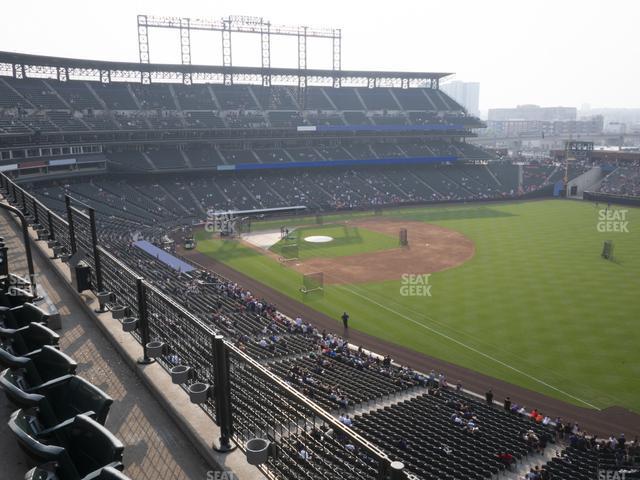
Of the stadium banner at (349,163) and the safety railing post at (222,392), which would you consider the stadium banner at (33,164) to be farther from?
the safety railing post at (222,392)

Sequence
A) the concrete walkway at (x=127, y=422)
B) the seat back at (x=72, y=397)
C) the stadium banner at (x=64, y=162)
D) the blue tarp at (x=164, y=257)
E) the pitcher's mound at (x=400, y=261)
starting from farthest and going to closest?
the stadium banner at (x=64, y=162), the pitcher's mound at (x=400, y=261), the blue tarp at (x=164, y=257), the concrete walkway at (x=127, y=422), the seat back at (x=72, y=397)

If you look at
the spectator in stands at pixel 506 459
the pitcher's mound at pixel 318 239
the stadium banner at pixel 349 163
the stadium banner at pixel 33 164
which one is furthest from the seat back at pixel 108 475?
the stadium banner at pixel 349 163

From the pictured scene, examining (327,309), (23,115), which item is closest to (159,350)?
(327,309)

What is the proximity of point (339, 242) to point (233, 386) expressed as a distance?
168ft

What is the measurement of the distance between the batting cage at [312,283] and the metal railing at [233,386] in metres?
29.8

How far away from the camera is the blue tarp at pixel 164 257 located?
1633 inches

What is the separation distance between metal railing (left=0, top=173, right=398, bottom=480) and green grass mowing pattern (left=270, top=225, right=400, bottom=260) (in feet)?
138

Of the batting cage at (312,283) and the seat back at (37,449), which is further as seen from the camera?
the batting cage at (312,283)

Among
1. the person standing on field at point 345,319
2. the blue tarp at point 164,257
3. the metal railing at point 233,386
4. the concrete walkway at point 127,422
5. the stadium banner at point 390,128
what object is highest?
the stadium banner at point 390,128

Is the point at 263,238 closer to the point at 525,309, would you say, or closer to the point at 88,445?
the point at 525,309

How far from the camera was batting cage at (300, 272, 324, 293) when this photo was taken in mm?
41219

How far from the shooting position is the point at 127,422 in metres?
7.44

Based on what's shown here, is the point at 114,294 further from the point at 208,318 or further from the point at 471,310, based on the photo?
the point at 471,310

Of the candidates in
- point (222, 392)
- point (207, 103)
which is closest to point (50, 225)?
point (222, 392)
